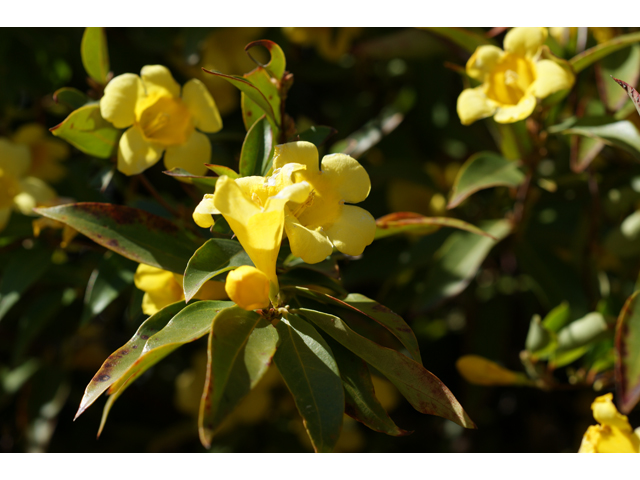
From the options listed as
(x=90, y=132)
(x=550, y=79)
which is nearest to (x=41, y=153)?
(x=90, y=132)

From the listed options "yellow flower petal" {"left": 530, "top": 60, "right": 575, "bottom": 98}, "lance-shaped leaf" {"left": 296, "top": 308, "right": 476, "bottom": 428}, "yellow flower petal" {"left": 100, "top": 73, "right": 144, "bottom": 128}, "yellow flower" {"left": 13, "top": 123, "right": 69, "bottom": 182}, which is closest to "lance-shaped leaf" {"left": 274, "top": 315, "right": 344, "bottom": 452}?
"lance-shaped leaf" {"left": 296, "top": 308, "right": 476, "bottom": 428}

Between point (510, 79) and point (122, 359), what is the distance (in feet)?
3.07

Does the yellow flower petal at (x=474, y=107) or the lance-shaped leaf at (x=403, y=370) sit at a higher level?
the yellow flower petal at (x=474, y=107)

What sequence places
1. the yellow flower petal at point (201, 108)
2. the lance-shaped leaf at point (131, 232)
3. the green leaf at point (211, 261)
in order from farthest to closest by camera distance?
the yellow flower petal at point (201, 108)
the lance-shaped leaf at point (131, 232)
the green leaf at point (211, 261)

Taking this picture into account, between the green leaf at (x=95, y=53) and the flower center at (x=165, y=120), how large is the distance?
0.46 ft

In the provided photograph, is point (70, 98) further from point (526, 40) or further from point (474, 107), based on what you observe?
point (526, 40)

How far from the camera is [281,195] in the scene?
0.72 m

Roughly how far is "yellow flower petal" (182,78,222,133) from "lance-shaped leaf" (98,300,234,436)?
44 centimetres

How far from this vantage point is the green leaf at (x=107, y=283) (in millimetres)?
1139

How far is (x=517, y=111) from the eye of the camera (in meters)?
1.10

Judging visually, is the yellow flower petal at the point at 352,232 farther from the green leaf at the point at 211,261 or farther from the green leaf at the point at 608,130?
the green leaf at the point at 608,130

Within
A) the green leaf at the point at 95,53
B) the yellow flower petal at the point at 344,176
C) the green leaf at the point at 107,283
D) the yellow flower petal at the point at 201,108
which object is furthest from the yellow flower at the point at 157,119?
the yellow flower petal at the point at 344,176

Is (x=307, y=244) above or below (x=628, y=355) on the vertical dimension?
above

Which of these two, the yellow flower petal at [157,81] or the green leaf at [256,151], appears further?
the yellow flower petal at [157,81]
